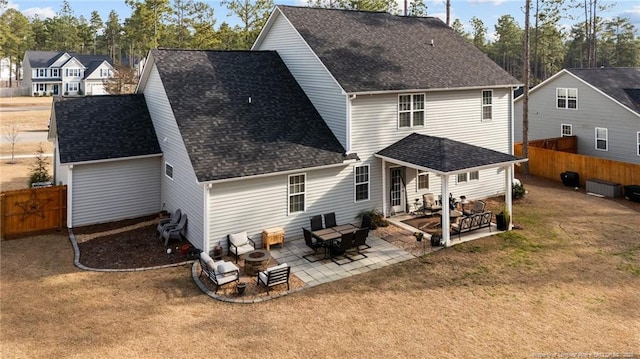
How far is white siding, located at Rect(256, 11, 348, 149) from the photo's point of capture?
19359 millimetres

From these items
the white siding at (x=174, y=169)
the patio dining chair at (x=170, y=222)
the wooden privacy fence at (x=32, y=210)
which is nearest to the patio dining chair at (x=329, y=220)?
the white siding at (x=174, y=169)

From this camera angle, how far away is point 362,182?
64.9ft

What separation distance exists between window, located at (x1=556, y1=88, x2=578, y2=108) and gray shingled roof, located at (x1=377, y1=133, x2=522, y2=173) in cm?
1881

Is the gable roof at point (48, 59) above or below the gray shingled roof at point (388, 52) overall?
above

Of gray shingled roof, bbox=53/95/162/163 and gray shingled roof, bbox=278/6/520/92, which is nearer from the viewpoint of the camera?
gray shingled roof, bbox=53/95/162/163

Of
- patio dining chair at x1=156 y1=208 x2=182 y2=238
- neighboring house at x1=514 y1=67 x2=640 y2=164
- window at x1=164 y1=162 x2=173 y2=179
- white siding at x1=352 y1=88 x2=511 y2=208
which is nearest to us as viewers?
patio dining chair at x1=156 y1=208 x2=182 y2=238

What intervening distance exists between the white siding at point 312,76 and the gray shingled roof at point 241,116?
1.15 feet

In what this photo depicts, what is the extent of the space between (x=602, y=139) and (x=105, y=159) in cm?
A: 3187

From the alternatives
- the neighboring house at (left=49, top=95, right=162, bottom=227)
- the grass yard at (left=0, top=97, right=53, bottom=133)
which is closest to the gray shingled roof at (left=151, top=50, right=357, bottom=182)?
the neighboring house at (left=49, top=95, right=162, bottom=227)

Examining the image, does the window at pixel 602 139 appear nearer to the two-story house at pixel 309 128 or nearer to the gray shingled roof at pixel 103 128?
the two-story house at pixel 309 128

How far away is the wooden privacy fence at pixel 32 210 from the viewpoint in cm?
1775

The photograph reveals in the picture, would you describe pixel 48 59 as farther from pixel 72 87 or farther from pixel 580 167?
pixel 580 167

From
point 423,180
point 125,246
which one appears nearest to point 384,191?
point 423,180

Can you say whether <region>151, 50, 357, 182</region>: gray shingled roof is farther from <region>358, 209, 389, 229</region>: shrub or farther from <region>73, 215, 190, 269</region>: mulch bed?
<region>73, 215, 190, 269</region>: mulch bed
